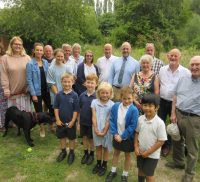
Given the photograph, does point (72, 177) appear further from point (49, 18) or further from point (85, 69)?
point (49, 18)

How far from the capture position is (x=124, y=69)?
5.53 meters

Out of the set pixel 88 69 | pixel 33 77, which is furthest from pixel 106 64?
pixel 33 77

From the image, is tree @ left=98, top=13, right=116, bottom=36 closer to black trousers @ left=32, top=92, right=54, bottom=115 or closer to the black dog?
black trousers @ left=32, top=92, right=54, bottom=115

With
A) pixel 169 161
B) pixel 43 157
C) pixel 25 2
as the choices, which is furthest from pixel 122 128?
pixel 25 2

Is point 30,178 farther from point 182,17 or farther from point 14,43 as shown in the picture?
point 182,17

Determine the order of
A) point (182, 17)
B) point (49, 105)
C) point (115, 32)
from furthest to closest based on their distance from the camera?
point (182, 17) → point (115, 32) → point (49, 105)

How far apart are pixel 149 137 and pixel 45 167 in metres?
2.02

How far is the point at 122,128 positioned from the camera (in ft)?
13.5

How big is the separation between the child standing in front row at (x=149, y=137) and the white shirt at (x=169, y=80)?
3.94 feet

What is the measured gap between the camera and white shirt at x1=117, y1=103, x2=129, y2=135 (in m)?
4.08

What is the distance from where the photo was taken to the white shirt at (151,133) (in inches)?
142

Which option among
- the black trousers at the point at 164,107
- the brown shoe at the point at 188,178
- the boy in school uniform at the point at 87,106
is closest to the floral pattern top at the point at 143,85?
the black trousers at the point at 164,107

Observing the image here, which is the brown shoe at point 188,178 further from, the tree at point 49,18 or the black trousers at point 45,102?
the tree at point 49,18

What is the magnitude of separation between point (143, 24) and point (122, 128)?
25.3m
